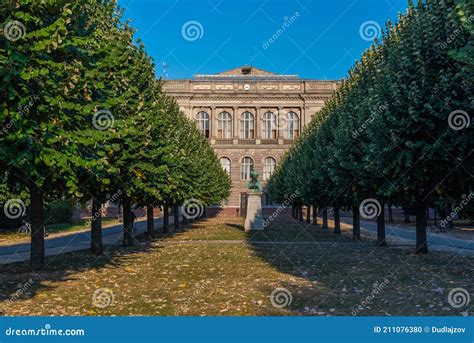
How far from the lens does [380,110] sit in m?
18.0

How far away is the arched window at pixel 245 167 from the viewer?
286ft

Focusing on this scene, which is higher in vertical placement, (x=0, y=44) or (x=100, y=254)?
(x=0, y=44)

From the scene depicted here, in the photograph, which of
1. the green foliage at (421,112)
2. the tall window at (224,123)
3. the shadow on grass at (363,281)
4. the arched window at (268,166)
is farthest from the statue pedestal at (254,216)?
the tall window at (224,123)

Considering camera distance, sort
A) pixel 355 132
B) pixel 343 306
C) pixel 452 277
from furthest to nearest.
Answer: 1. pixel 355 132
2. pixel 452 277
3. pixel 343 306

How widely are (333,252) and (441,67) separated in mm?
9955

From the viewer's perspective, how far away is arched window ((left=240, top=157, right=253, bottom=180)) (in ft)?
286

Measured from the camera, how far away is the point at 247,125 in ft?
294

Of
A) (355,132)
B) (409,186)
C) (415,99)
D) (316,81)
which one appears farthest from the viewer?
(316,81)

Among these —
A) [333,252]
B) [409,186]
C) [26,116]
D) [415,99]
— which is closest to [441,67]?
[415,99]

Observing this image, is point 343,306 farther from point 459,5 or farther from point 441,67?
point 441,67

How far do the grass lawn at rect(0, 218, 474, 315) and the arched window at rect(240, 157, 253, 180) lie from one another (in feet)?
213

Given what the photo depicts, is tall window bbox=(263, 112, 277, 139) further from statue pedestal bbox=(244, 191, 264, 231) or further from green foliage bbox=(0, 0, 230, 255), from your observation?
green foliage bbox=(0, 0, 230, 255)

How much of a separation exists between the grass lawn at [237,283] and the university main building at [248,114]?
2582 inches

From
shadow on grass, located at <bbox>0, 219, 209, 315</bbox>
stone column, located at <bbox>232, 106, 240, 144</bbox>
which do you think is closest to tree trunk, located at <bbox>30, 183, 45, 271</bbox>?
shadow on grass, located at <bbox>0, 219, 209, 315</bbox>
